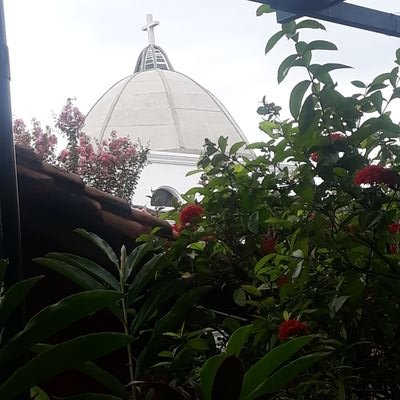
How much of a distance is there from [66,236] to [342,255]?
0.72 m

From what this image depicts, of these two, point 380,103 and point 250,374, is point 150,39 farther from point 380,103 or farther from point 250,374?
point 250,374

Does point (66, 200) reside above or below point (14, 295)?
above

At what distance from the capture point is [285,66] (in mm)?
1330

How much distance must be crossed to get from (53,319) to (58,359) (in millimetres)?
54

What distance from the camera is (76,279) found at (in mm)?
1243

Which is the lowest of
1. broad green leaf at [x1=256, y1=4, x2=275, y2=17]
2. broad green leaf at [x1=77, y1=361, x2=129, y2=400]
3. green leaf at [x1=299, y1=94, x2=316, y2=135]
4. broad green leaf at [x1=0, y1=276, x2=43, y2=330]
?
broad green leaf at [x1=77, y1=361, x2=129, y2=400]

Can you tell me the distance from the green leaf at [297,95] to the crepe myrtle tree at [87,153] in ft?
8.59

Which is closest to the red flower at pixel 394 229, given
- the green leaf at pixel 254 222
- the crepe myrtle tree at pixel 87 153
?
the green leaf at pixel 254 222

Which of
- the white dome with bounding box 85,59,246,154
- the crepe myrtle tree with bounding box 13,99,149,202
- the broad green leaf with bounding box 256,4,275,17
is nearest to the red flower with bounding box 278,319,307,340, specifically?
the broad green leaf with bounding box 256,4,275,17

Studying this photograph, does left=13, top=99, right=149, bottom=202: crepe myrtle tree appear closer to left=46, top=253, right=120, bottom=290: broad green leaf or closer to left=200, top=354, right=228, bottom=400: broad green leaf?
left=46, top=253, right=120, bottom=290: broad green leaf

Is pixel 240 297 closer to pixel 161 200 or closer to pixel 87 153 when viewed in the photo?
pixel 161 200

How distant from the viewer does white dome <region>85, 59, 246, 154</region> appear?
6562 mm

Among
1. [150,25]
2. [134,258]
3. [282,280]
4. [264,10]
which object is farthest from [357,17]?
[150,25]

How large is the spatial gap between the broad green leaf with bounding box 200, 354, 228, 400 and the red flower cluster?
19.4 inches
